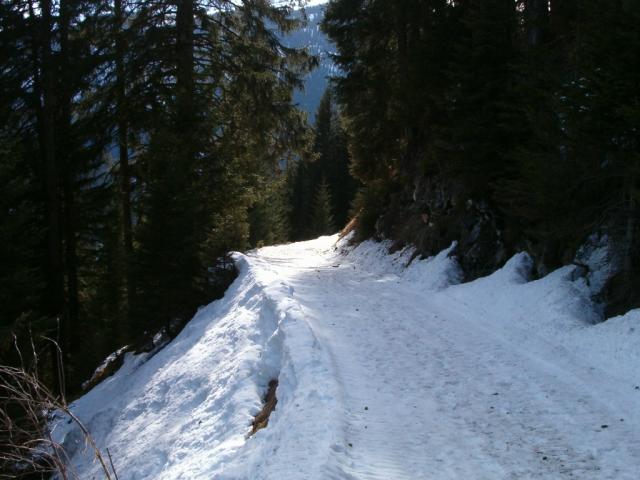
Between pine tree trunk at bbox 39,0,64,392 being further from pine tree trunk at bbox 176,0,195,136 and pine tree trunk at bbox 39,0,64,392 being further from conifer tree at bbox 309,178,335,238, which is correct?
conifer tree at bbox 309,178,335,238

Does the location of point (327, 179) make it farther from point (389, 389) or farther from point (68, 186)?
point (389, 389)

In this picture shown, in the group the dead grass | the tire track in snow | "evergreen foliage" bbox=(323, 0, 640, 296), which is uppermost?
"evergreen foliage" bbox=(323, 0, 640, 296)

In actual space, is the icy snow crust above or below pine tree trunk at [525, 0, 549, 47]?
below

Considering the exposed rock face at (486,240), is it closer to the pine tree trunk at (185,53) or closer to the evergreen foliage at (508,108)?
the evergreen foliage at (508,108)

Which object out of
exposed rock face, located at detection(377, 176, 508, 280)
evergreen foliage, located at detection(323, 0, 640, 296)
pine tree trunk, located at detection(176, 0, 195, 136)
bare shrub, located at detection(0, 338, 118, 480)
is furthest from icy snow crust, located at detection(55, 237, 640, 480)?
pine tree trunk, located at detection(176, 0, 195, 136)

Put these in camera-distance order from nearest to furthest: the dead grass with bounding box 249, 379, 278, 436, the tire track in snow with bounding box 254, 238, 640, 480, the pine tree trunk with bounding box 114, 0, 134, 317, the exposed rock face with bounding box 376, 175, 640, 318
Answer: the tire track in snow with bounding box 254, 238, 640, 480
the dead grass with bounding box 249, 379, 278, 436
the exposed rock face with bounding box 376, 175, 640, 318
the pine tree trunk with bounding box 114, 0, 134, 317


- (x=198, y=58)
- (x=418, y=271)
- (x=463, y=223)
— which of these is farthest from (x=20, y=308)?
(x=463, y=223)

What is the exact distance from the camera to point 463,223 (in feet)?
46.0

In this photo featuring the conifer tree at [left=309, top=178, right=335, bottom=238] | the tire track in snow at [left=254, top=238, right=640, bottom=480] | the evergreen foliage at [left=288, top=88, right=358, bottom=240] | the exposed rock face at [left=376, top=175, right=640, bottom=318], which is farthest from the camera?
the evergreen foliage at [left=288, top=88, right=358, bottom=240]

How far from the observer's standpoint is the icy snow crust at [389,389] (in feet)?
15.6

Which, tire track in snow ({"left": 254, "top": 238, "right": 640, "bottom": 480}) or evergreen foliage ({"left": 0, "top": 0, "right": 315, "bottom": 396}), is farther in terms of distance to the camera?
evergreen foliage ({"left": 0, "top": 0, "right": 315, "bottom": 396})

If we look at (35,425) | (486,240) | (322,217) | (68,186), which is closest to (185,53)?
(68,186)

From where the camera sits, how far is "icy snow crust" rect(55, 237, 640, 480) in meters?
4.75

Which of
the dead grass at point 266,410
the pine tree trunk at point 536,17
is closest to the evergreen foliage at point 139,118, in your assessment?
the dead grass at point 266,410
